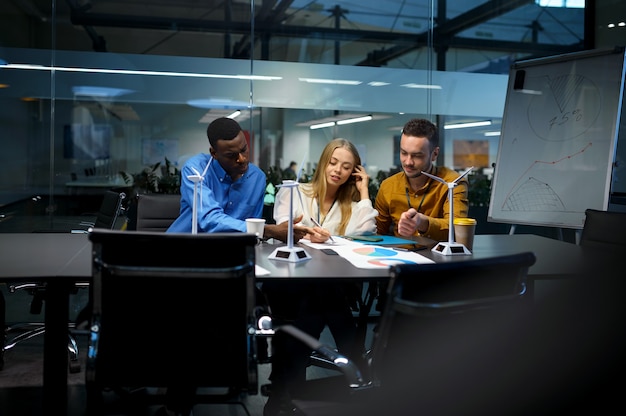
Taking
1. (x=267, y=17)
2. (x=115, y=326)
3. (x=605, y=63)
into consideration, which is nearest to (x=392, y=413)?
(x=115, y=326)

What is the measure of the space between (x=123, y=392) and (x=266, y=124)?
415 cm

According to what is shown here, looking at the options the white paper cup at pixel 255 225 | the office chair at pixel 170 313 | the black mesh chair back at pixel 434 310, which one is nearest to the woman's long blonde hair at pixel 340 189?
the white paper cup at pixel 255 225

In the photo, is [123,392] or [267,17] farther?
[267,17]

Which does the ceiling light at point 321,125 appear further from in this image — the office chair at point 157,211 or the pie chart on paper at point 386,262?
the pie chart on paper at point 386,262

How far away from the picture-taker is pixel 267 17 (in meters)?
5.76

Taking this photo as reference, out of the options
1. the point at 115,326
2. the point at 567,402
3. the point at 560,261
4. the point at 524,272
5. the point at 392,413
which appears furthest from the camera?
the point at 560,261

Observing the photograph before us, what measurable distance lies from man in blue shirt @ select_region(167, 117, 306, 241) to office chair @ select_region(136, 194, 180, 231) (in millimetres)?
164

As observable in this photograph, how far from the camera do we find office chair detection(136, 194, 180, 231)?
3406mm

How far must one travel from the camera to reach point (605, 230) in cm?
296

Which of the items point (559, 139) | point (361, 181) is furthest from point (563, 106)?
point (361, 181)

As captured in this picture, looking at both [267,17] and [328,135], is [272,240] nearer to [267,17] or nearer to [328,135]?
[328,135]

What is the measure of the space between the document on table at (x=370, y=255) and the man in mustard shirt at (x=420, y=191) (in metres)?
0.22

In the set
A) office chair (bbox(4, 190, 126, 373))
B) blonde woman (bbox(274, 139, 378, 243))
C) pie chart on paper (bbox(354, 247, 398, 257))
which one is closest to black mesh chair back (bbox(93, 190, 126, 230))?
office chair (bbox(4, 190, 126, 373))

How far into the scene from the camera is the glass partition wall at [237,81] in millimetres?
5324
